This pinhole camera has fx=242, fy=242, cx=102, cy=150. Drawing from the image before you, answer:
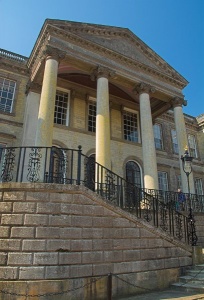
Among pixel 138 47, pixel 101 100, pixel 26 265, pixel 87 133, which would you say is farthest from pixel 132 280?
pixel 138 47

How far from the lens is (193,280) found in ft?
24.2

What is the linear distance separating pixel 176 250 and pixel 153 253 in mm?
1138

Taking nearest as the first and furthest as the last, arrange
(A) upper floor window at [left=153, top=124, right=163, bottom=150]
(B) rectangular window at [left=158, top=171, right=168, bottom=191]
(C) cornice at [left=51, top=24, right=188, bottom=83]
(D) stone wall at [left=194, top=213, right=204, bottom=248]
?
(D) stone wall at [left=194, top=213, right=204, bottom=248] < (C) cornice at [left=51, top=24, right=188, bottom=83] < (B) rectangular window at [left=158, top=171, right=168, bottom=191] < (A) upper floor window at [left=153, top=124, right=163, bottom=150]

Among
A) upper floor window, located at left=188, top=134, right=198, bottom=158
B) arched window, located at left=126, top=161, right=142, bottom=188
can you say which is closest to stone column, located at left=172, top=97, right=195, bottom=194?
arched window, located at left=126, top=161, right=142, bottom=188

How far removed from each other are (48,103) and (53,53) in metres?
2.93

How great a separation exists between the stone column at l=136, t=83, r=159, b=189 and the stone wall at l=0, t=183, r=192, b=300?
17.6ft

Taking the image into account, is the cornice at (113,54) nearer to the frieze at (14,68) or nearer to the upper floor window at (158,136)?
the frieze at (14,68)

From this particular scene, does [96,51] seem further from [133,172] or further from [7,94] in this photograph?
[133,172]

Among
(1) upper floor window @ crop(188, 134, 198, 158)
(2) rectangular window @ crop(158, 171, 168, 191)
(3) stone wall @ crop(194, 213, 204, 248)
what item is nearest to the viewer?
(3) stone wall @ crop(194, 213, 204, 248)

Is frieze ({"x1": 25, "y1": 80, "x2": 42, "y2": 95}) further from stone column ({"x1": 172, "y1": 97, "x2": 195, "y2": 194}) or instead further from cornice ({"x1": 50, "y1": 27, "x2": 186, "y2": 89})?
stone column ({"x1": 172, "y1": 97, "x2": 195, "y2": 194})

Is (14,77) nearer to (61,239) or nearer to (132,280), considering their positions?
(61,239)

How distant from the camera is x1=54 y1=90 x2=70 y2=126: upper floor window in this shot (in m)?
15.8

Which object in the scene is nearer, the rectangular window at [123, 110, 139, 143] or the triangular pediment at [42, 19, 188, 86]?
the triangular pediment at [42, 19, 188, 86]

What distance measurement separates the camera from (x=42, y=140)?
34.1 feet
